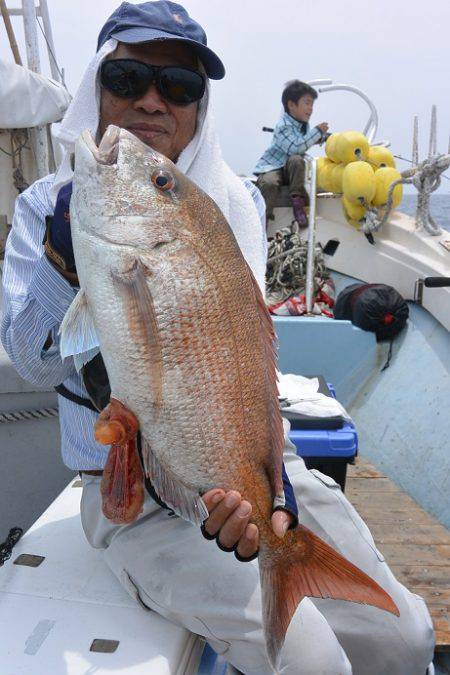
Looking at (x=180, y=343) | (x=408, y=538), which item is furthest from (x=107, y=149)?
(x=408, y=538)

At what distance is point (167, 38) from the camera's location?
1.88 meters

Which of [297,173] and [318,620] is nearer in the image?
[318,620]

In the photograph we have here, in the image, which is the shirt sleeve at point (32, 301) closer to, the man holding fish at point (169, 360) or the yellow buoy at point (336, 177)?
the man holding fish at point (169, 360)

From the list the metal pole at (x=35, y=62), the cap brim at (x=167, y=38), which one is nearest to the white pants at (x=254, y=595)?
the cap brim at (x=167, y=38)


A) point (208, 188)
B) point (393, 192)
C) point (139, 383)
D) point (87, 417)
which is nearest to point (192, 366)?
point (139, 383)

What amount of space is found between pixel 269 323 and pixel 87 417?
34.5 inches

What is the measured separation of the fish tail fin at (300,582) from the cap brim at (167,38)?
158cm

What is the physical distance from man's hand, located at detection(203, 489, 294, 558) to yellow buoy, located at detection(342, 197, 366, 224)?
536cm

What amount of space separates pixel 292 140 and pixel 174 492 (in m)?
7.05

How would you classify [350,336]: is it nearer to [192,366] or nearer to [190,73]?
[190,73]

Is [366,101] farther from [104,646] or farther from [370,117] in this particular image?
[104,646]

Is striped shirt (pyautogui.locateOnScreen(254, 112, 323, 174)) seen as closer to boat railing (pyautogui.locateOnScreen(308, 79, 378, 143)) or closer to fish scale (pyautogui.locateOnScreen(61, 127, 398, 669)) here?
boat railing (pyautogui.locateOnScreen(308, 79, 378, 143))

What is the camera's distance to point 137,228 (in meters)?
1.40

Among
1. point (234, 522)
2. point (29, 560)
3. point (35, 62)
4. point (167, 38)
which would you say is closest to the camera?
point (234, 522)
